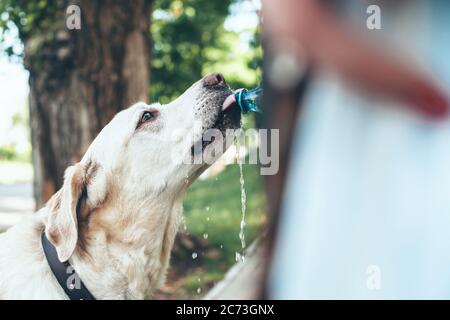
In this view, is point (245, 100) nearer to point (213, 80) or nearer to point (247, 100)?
point (247, 100)

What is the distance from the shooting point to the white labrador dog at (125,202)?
7.50 feet

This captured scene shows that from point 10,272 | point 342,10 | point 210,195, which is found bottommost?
point 210,195

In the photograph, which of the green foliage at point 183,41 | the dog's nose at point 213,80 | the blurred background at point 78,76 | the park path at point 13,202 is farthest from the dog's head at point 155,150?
the park path at point 13,202

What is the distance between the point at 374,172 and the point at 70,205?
1273 millimetres

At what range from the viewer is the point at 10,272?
2.27 metres

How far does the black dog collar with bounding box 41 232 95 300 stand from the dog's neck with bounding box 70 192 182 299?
0.03m

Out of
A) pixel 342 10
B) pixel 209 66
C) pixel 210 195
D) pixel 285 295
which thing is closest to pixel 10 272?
pixel 285 295

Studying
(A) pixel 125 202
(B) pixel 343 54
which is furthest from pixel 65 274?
(B) pixel 343 54

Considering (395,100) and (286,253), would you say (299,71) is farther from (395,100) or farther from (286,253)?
(286,253)

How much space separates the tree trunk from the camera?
12.2 ft

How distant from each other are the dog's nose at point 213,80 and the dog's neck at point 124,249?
52cm

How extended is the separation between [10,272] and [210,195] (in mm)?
4795

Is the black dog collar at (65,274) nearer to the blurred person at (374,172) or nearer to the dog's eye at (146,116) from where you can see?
the dog's eye at (146,116)

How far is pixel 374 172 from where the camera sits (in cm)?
136
